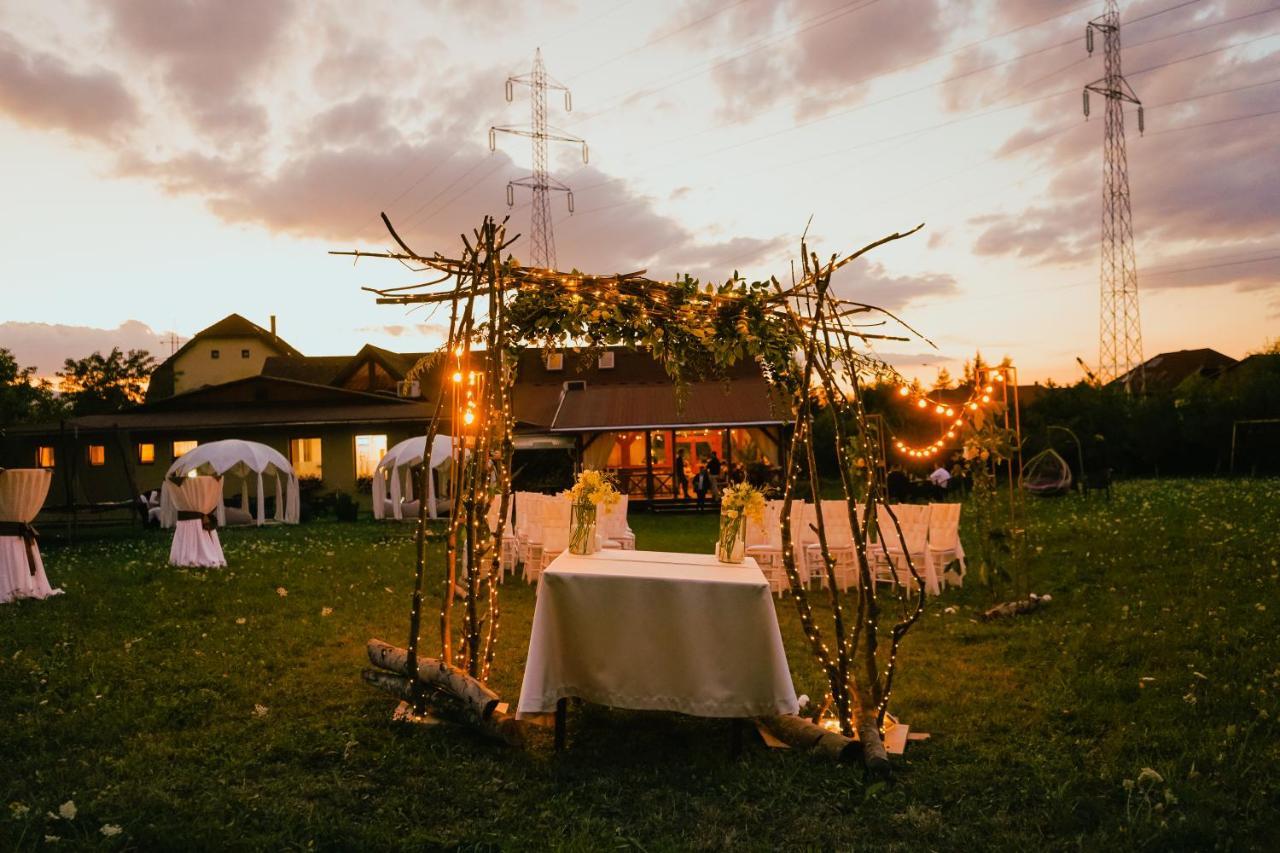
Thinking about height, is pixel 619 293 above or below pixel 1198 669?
above

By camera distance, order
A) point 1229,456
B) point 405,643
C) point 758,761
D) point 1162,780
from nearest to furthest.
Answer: point 1162,780 → point 758,761 → point 405,643 → point 1229,456

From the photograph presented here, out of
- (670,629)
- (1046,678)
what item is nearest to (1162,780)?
(1046,678)

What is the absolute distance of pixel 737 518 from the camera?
548cm

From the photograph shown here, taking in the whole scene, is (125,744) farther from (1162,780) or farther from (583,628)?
(1162,780)

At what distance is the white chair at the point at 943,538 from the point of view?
33.0ft

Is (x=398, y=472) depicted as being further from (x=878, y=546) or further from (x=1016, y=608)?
(x=1016, y=608)

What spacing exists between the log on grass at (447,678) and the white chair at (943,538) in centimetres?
654

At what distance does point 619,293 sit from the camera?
5469 millimetres

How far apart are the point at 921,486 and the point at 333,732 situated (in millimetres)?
18444

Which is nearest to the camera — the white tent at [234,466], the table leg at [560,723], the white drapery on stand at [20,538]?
the table leg at [560,723]

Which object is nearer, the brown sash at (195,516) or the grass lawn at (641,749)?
the grass lawn at (641,749)

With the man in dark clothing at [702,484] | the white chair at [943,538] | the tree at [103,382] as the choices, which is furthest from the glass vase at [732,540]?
the tree at [103,382]

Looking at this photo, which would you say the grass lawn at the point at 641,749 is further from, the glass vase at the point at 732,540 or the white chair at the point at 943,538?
the white chair at the point at 943,538

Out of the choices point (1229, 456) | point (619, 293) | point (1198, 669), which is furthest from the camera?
point (1229, 456)
